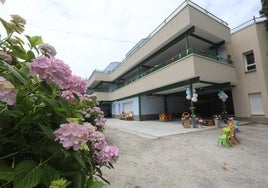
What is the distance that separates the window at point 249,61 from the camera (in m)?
12.6

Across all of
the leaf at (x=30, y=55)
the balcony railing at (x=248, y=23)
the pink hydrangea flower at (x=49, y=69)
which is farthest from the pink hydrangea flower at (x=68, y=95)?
the balcony railing at (x=248, y=23)

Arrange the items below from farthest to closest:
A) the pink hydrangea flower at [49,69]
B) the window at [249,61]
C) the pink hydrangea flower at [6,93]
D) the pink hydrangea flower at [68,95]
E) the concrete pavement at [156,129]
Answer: the window at [249,61] < the concrete pavement at [156,129] < the pink hydrangea flower at [68,95] < the pink hydrangea flower at [49,69] < the pink hydrangea flower at [6,93]

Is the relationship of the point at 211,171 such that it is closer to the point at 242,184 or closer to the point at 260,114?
the point at 242,184

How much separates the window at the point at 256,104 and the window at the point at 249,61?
2035 mm

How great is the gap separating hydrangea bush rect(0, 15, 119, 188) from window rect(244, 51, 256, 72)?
Result: 48.7ft

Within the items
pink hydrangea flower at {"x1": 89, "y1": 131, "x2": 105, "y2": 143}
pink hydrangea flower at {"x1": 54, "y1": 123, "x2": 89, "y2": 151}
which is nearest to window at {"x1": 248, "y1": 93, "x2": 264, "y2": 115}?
pink hydrangea flower at {"x1": 89, "y1": 131, "x2": 105, "y2": 143}

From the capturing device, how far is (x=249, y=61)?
12898 mm

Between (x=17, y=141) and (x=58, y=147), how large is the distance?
27 centimetres

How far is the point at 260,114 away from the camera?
11.8 m

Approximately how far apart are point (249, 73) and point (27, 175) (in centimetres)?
1514

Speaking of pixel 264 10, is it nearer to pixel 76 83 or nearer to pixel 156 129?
pixel 156 129

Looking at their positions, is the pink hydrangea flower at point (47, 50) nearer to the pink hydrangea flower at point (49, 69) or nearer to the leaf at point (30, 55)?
the leaf at point (30, 55)

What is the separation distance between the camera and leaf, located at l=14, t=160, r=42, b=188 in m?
0.82

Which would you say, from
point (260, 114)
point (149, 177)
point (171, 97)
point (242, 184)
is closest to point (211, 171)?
point (242, 184)
